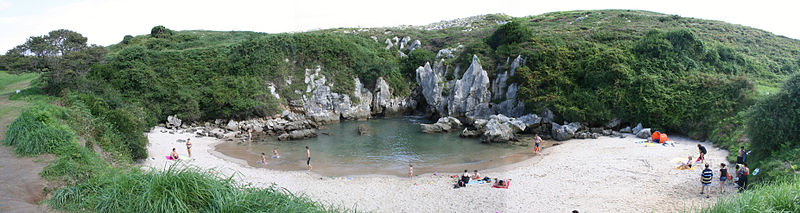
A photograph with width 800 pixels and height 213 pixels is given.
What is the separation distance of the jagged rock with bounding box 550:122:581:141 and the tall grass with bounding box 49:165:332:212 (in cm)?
2710

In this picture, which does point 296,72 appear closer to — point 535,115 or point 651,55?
point 535,115

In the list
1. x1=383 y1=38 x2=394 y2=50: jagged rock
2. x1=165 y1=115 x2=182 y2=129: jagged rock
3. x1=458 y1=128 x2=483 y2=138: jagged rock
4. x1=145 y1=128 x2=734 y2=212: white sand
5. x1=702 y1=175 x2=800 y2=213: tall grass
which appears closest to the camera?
x1=702 y1=175 x2=800 y2=213: tall grass

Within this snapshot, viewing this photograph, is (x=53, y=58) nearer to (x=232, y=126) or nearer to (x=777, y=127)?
(x=232, y=126)

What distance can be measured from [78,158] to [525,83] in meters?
34.1

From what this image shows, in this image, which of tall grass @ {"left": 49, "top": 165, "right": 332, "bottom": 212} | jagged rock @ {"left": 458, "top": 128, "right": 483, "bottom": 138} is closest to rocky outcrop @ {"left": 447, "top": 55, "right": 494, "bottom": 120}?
jagged rock @ {"left": 458, "top": 128, "right": 483, "bottom": 138}

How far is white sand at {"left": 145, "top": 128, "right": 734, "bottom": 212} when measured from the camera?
47.5 ft

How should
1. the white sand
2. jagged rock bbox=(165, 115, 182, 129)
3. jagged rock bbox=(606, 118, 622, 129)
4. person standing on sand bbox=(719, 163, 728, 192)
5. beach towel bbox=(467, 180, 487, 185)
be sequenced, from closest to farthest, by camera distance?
person standing on sand bbox=(719, 163, 728, 192)
the white sand
beach towel bbox=(467, 180, 487, 185)
jagged rock bbox=(606, 118, 622, 129)
jagged rock bbox=(165, 115, 182, 129)

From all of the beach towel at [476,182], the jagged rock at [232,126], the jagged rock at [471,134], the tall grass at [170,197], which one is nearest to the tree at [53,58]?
the jagged rock at [232,126]

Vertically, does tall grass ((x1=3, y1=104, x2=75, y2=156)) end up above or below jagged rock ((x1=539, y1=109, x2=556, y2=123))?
above

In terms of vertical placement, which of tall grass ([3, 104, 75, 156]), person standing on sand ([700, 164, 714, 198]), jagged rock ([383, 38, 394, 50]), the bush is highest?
jagged rock ([383, 38, 394, 50])

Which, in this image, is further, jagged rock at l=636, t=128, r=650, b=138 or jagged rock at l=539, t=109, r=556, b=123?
jagged rock at l=539, t=109, r=556, b=123

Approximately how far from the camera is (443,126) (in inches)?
1378

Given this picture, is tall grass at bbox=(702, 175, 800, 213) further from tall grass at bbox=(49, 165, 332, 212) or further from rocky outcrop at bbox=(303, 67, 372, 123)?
rocky outcrop at bbox=(303, 67, 372, 123)

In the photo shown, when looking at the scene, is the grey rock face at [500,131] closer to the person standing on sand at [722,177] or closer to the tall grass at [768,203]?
the person standing on sand at [722,177]
